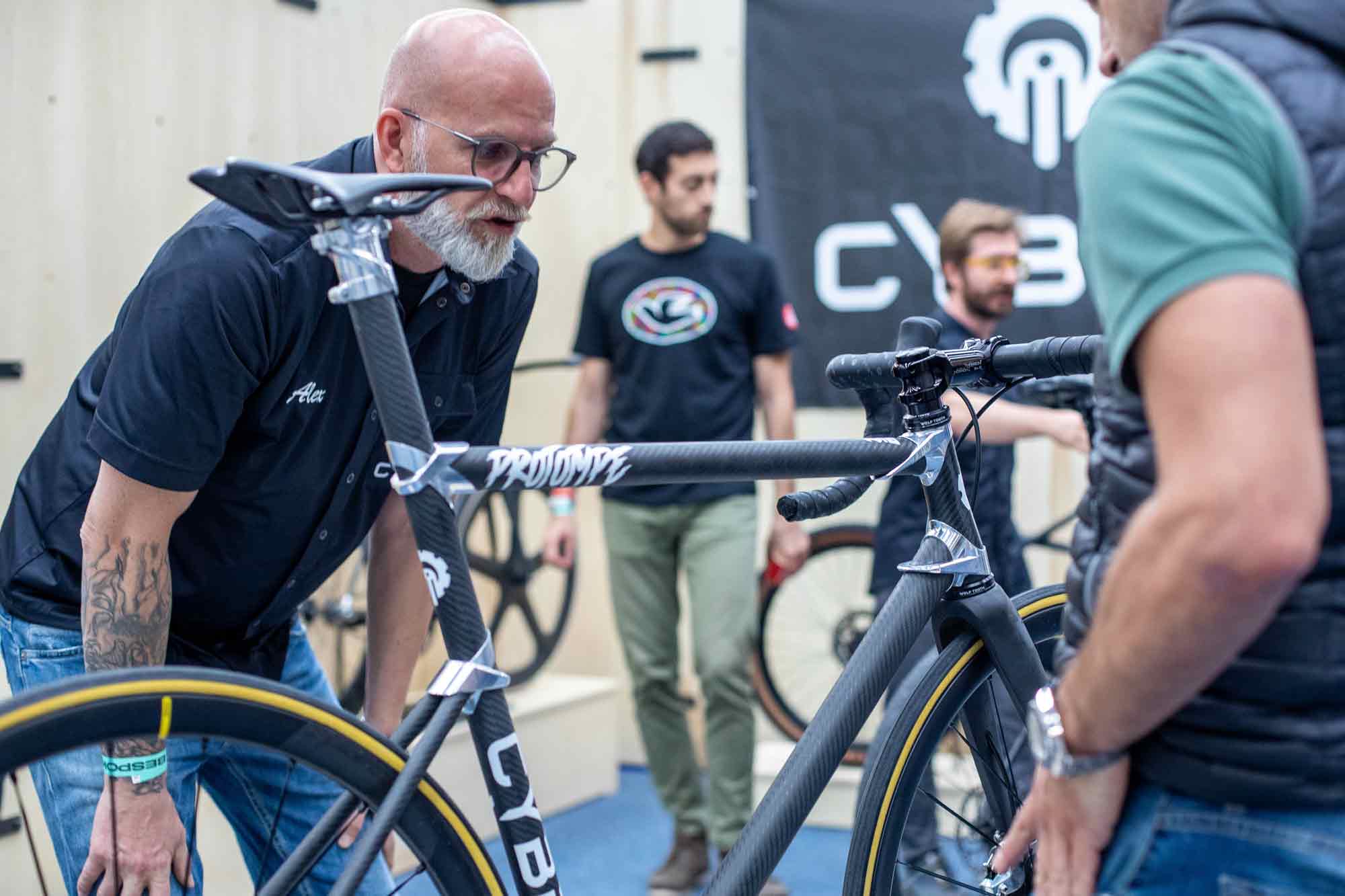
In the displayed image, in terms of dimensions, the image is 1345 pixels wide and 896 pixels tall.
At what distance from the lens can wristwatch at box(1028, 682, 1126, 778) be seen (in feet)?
3.35

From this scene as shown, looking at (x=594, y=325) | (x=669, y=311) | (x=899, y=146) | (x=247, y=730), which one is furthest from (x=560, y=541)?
(x=247, y=730)

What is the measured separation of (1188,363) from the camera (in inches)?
33.6

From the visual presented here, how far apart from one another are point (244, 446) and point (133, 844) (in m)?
0.43

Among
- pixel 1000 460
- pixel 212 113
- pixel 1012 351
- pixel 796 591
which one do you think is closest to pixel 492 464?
pixel 1012 351

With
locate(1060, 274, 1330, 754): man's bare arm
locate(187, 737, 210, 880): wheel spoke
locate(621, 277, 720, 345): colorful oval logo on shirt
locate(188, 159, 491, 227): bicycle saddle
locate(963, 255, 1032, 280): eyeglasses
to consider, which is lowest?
locate(187, 737, 210, 880): wheel spoke

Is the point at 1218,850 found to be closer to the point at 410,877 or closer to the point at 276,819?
the point at 410,877

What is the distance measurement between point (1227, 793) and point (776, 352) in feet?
9.56

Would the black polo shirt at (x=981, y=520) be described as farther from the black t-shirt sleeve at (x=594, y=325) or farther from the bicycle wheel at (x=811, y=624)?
the bicycle wheel at (x=811, y=624)

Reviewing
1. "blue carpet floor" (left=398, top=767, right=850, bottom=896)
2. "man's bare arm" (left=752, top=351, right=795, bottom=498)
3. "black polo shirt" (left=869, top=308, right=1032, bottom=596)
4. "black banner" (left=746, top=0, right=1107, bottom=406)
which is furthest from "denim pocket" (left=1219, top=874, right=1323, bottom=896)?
"black banner" (left=746, top=0, right=1107, bottom=406)

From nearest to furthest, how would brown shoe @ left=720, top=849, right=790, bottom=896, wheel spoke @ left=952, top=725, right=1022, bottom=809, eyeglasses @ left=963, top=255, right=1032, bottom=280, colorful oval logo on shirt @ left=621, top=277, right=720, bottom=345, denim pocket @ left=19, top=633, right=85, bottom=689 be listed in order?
denim pocket @ left=19, top=633, right=85, bottom=689 < wheel spoke @ left=952, top=725, right=1022, bottom=809 < eyeglasses @ left=963, top=255, right=1032, bottom=280 < brown shoe @ left=720, top=849, right=790, bottom=896 < colorful oval logo on shirt @ left=621, top=277, right=720, bottom=345

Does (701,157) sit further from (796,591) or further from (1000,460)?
(796,591)

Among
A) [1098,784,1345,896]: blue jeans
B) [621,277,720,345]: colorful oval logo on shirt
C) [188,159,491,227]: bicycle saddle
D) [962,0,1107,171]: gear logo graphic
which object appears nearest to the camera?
[1098,784,1345,896]: blue jeans

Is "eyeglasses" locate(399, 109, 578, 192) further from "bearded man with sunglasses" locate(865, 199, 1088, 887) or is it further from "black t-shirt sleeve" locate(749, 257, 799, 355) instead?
"black t-shirt sleeve" locate(749, 257, 799, 355)

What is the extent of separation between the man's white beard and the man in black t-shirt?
6.98 feet
